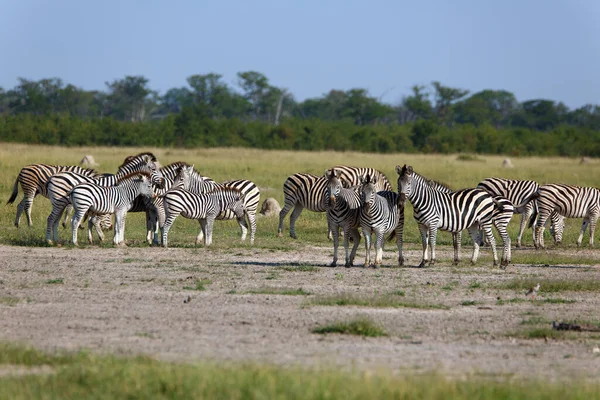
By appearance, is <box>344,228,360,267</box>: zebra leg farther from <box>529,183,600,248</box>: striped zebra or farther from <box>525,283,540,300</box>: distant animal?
<box>529,183,600,248</box>: striped zebra

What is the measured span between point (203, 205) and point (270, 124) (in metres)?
53.3

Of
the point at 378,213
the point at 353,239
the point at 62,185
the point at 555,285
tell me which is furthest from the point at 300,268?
the point at 62,185

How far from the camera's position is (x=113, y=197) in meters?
17.8

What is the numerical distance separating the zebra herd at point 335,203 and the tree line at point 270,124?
1417 inches

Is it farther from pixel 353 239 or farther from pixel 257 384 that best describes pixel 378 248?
pixel 257 384

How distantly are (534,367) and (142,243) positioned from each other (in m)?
11.6

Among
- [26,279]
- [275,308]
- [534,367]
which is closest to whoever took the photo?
→ [534,367]

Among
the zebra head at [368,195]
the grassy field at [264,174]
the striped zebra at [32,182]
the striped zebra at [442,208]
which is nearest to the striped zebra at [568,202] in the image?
the grassy field at [264,174]

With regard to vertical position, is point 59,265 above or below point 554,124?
below

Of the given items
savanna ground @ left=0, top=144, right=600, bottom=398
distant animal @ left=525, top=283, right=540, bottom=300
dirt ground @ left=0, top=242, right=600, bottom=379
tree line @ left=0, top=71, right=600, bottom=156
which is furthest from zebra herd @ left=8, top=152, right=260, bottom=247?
tree line @ left=0, top=71, right=600, bottom=156

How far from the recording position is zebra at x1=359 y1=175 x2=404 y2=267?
579 inches

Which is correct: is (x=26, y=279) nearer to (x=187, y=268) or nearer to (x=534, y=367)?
(x=187, y=268)

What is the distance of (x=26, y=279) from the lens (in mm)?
13445

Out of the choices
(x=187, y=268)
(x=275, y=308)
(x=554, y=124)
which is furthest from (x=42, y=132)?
(x=554, y=124)
